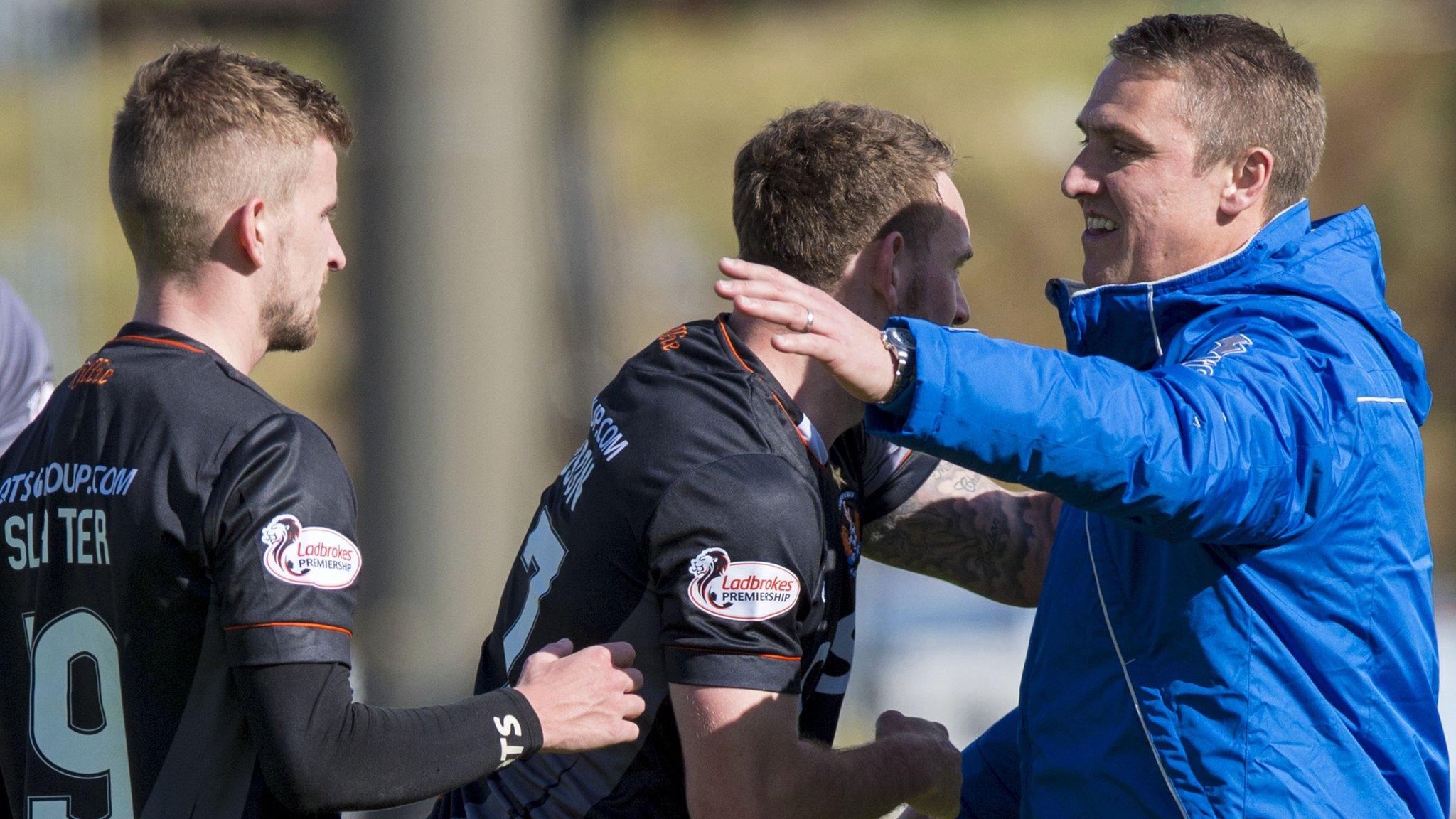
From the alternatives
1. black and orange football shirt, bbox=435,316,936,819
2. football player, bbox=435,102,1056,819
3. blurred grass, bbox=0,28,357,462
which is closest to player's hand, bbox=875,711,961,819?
football player, bbox=435,102,1056,819

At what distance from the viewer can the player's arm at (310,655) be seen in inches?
76.2

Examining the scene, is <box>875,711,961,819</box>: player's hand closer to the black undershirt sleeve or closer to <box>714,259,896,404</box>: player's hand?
the black undershirt sleeve

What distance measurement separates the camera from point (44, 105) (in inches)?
447

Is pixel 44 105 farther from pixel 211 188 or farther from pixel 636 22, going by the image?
pixel 211 188

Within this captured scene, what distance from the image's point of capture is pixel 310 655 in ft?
6.40

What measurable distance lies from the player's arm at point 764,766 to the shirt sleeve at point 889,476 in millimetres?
644

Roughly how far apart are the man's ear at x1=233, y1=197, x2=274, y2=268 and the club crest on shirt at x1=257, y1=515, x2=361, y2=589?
44 cm

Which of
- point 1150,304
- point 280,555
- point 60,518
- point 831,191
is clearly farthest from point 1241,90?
point 60,518

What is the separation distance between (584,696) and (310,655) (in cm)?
42

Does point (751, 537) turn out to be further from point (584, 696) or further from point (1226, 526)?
point (1226, 526)

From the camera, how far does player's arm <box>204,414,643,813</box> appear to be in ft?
6.35

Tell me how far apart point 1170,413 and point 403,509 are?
4448 mm

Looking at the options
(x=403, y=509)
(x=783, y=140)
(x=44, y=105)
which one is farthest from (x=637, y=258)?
(x=783, y=140)

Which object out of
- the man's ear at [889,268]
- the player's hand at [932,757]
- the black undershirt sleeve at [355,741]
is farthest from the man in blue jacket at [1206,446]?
the black undershirt sleeve at [355,741]
